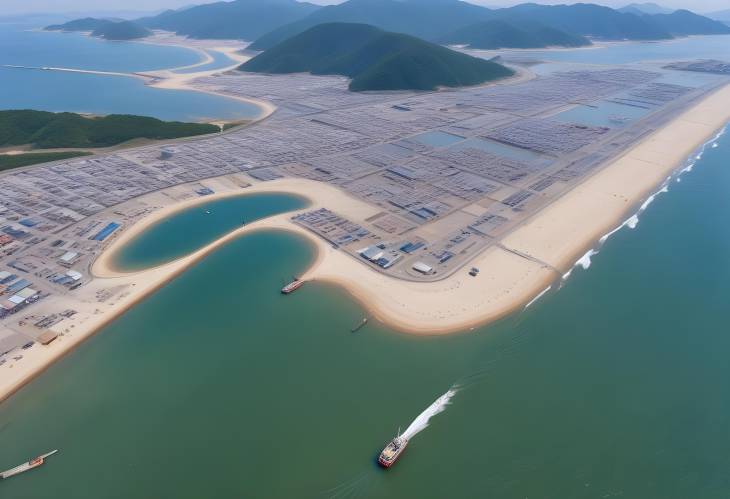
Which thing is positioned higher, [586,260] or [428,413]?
[586,260]

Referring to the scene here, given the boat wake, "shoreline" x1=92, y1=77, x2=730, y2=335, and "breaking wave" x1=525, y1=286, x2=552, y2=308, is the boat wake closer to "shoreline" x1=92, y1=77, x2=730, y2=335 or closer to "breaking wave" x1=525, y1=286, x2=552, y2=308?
"shoreline" x1=92, y1=77, x2=730, y2=335

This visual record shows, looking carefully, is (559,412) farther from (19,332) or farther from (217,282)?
(19,332)

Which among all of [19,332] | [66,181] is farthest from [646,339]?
[66,181]

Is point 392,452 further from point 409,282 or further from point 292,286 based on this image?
point 292,286

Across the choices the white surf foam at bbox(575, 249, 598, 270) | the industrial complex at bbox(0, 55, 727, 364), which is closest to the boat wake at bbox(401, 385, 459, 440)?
the industrial complex at bbox(0, 55, 727, 364)

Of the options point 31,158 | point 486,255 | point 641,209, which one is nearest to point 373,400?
Answer: point 486,255

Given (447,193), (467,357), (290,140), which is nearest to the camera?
(467,357)
